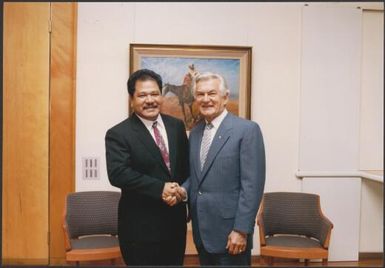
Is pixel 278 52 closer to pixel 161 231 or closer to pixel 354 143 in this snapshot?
pixel 354 143

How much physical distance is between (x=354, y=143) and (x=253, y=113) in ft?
2.04

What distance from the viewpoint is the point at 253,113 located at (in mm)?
2346

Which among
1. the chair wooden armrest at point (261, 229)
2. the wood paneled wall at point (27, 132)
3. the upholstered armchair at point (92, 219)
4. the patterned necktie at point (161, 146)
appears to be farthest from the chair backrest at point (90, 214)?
the patterned necktie at point (161, 146)

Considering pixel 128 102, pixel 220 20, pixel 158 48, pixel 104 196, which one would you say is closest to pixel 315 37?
pixel 220 20

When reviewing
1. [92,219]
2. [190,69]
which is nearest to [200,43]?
[190,69]

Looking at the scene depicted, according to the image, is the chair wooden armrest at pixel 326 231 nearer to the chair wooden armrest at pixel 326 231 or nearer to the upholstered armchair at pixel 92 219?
the chair wooden armrest at pixel 326 231

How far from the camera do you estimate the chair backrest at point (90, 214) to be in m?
2.04

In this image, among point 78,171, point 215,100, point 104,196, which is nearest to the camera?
point 215,100

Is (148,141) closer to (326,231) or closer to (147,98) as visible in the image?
(147,98)

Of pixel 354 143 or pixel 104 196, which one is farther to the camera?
pixel 354 143

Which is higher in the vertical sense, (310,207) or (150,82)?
(150,82)

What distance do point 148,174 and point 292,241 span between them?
1.12m

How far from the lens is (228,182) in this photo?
121 centimetres

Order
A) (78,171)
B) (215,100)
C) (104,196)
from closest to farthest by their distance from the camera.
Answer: (215,100) → (104,196) → (78,171)
